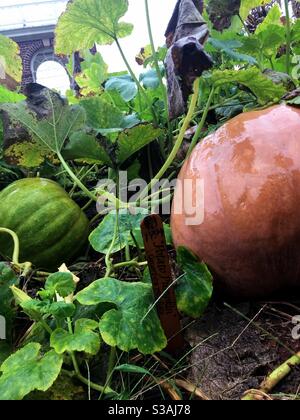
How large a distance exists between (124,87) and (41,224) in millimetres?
426

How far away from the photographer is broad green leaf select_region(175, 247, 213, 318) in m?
0.72

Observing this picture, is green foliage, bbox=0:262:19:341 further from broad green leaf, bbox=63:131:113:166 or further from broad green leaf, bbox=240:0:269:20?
broad green leaf, bbox=240:0:269:20

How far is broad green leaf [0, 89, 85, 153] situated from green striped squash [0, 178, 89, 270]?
112 mm

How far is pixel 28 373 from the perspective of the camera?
60 centimetres

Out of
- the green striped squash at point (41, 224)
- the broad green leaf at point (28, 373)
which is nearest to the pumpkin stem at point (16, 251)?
the green striped squash at point (41, 224)

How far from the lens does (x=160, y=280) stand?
0.70 meters

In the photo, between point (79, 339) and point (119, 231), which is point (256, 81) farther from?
point (79, 339)

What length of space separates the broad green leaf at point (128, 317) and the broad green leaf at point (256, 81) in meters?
0.41

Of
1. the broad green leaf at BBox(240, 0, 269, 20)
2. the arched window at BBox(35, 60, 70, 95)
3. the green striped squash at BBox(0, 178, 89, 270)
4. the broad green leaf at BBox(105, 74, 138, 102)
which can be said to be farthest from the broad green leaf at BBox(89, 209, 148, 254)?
the arched window at BBox(35, 60, 70, 95)

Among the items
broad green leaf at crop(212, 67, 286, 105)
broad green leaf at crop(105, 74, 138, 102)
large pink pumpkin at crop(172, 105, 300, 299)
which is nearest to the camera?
large pink pumpkin at crop(172, 105, 300, 299)

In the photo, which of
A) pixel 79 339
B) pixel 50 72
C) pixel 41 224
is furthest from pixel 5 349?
pixel 50 72

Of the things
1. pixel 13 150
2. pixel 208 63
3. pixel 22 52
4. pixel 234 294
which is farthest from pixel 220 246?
pixel 22 52

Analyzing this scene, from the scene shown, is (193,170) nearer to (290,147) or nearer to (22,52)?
(290,147)
